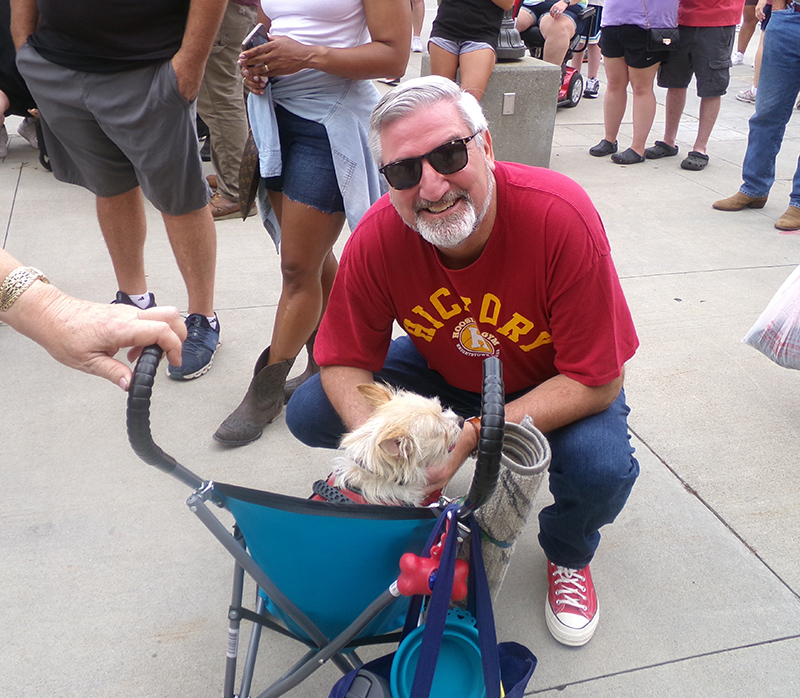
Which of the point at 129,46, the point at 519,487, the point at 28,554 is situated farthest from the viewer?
the point at 129,46

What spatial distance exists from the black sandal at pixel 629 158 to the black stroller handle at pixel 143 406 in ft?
19.5

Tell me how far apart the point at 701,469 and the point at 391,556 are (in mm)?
1781

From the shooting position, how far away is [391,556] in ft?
5.03

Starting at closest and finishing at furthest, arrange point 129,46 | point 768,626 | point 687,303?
point 768,626 → point 129,46 → point 687,303

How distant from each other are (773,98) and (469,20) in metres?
2.25

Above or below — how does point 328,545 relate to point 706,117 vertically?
above

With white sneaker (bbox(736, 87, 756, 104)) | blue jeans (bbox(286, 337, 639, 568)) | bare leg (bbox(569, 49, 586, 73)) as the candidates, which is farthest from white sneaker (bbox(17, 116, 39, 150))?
white sneaker (bbox(736, 87, 756, 104))

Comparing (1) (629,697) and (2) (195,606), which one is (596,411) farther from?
(2) (195,606)

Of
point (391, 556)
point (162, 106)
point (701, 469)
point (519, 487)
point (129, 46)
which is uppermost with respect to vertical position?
point (129, 46)

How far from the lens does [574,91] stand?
Result: 27.6 feet

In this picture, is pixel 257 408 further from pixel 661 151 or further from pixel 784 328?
pixel 661 151

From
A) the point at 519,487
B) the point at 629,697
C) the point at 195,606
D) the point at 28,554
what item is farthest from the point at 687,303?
the point at 28,554

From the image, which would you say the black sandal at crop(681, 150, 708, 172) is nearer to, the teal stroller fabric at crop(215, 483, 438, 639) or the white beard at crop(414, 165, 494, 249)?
the white beard at crop(414, 165, 494, 249)

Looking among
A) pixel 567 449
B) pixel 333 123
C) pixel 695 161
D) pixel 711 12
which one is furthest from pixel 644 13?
pixel 567 449
